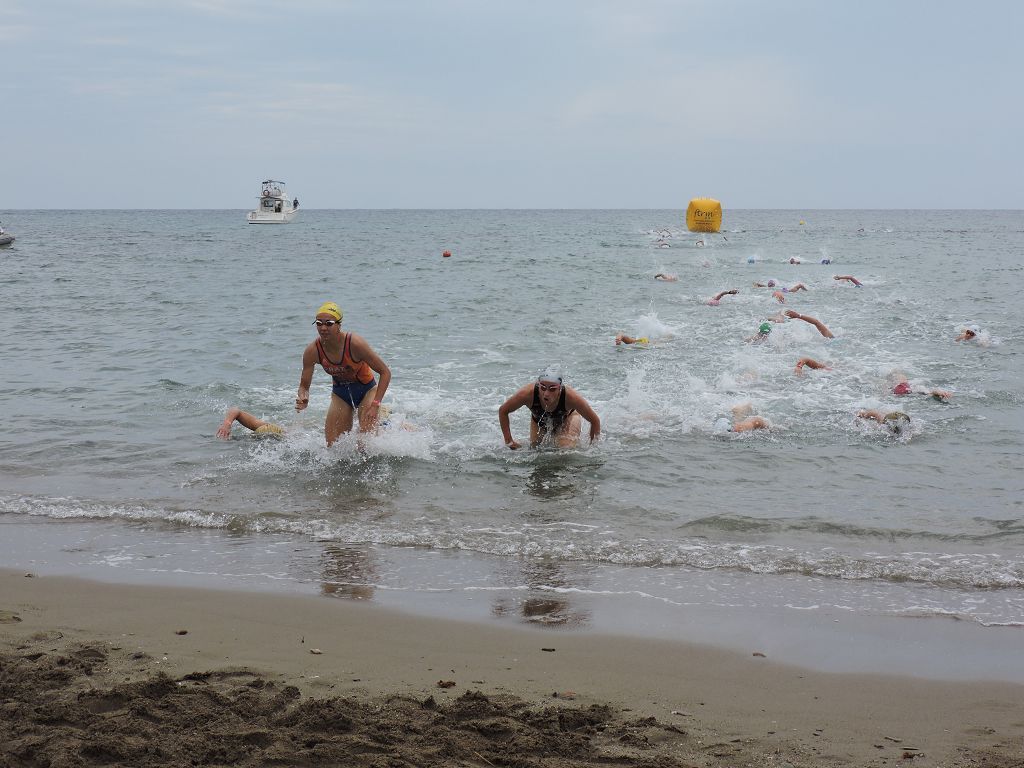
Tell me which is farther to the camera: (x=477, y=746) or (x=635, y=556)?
(x=635, y=556)

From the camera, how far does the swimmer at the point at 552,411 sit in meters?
8.72

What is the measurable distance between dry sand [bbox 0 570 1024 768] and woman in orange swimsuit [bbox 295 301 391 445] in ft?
12.5

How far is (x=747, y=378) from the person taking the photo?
1268 cm

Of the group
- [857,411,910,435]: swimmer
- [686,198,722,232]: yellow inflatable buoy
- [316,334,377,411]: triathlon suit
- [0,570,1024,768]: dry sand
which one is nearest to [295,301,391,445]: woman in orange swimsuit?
[316,334,377,411]: triathlon suit

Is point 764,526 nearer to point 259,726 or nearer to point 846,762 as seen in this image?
point 846,762

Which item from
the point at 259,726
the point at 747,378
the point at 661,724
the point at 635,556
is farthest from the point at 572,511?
the point at 747,378

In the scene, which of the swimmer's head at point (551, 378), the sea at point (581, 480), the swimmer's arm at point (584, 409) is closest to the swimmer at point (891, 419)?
the sea at point (581, 480)

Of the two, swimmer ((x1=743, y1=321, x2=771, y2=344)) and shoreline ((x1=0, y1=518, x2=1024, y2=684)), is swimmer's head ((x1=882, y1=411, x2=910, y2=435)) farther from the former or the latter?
swimmer ((x1=743, y1=321, x2=771, y2=344))

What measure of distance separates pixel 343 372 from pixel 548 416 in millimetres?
2157

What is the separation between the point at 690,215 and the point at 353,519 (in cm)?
2425

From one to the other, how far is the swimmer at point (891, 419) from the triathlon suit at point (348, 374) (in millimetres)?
5616

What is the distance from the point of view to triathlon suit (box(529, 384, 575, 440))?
29.9 feet

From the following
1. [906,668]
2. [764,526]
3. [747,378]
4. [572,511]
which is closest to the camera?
[906,668]

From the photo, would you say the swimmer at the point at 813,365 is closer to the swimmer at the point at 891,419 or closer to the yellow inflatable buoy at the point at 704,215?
the swimmer at the point at 891,419
